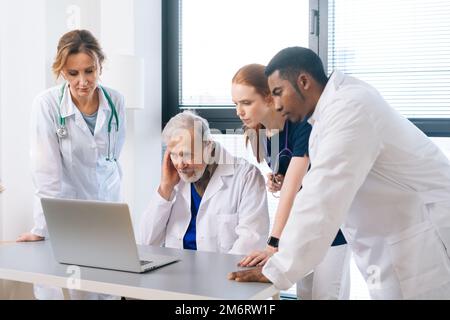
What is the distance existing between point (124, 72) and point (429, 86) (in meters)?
1.59

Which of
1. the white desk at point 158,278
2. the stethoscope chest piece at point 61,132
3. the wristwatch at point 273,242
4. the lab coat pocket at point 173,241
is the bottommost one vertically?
the lab coat pocket at point 173,241

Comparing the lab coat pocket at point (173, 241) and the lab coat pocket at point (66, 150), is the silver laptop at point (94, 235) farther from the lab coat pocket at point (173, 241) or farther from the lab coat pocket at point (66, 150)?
the lab coat pocket at point (66, 150)

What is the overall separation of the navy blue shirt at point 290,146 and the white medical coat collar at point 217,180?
0.50ft

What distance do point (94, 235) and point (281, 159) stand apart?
842mm

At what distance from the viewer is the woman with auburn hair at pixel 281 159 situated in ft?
6.27

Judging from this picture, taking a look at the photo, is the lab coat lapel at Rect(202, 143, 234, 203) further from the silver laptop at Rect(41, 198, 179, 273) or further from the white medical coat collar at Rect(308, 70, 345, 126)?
the white medical coat collar at Rect(308, 70, 345, 126)

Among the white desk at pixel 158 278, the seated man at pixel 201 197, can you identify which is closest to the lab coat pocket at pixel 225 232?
the seated man at pixel 201 197

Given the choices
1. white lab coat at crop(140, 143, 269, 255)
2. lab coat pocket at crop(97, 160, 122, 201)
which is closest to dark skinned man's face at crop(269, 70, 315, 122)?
white lab coat at crop(140, 143, 269, 255)

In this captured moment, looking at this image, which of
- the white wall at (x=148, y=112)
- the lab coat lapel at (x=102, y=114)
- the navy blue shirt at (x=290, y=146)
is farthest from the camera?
the white wall at (x=148, y=112)

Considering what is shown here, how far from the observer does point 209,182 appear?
7.20 ft

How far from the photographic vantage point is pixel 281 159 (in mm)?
2189

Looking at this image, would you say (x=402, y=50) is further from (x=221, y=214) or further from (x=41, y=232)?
(x=41, y=232)

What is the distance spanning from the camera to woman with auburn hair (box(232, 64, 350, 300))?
1.91m

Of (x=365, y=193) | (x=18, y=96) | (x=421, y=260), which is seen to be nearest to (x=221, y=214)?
(x=365, y=193)
